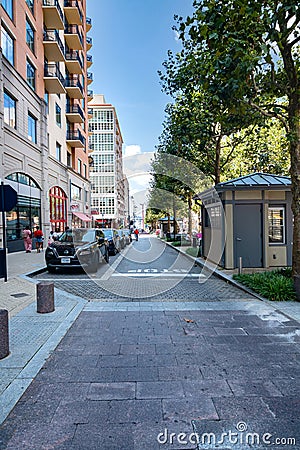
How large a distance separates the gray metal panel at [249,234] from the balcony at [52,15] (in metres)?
23.8

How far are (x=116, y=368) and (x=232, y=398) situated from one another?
57.3 inches

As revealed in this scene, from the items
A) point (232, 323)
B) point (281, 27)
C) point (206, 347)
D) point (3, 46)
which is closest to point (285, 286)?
point (232, 323)

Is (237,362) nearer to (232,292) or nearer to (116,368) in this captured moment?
(116,368)

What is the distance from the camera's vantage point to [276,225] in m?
13.0

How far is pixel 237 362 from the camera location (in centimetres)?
434

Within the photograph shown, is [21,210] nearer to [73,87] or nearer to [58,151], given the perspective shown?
[58,151]

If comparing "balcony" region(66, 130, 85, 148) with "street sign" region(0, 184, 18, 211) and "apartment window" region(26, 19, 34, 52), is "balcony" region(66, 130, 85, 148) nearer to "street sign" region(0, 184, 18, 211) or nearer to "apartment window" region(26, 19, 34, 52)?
"apartment window" region(26, 19, 34, 52)

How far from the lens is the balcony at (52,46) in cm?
2656

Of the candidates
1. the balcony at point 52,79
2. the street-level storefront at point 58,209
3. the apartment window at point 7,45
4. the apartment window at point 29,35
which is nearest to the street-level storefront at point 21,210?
the street-level storefront at point 58,209

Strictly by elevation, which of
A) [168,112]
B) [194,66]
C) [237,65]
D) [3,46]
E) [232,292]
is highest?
[3,46]

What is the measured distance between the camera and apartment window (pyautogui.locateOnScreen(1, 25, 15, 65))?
18619mm

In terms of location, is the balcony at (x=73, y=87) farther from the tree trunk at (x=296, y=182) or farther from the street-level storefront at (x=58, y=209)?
the tree trunk at (x=296, y=182)

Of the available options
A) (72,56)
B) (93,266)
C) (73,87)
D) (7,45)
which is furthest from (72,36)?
(93,266)

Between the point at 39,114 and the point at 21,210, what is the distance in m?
8.03
